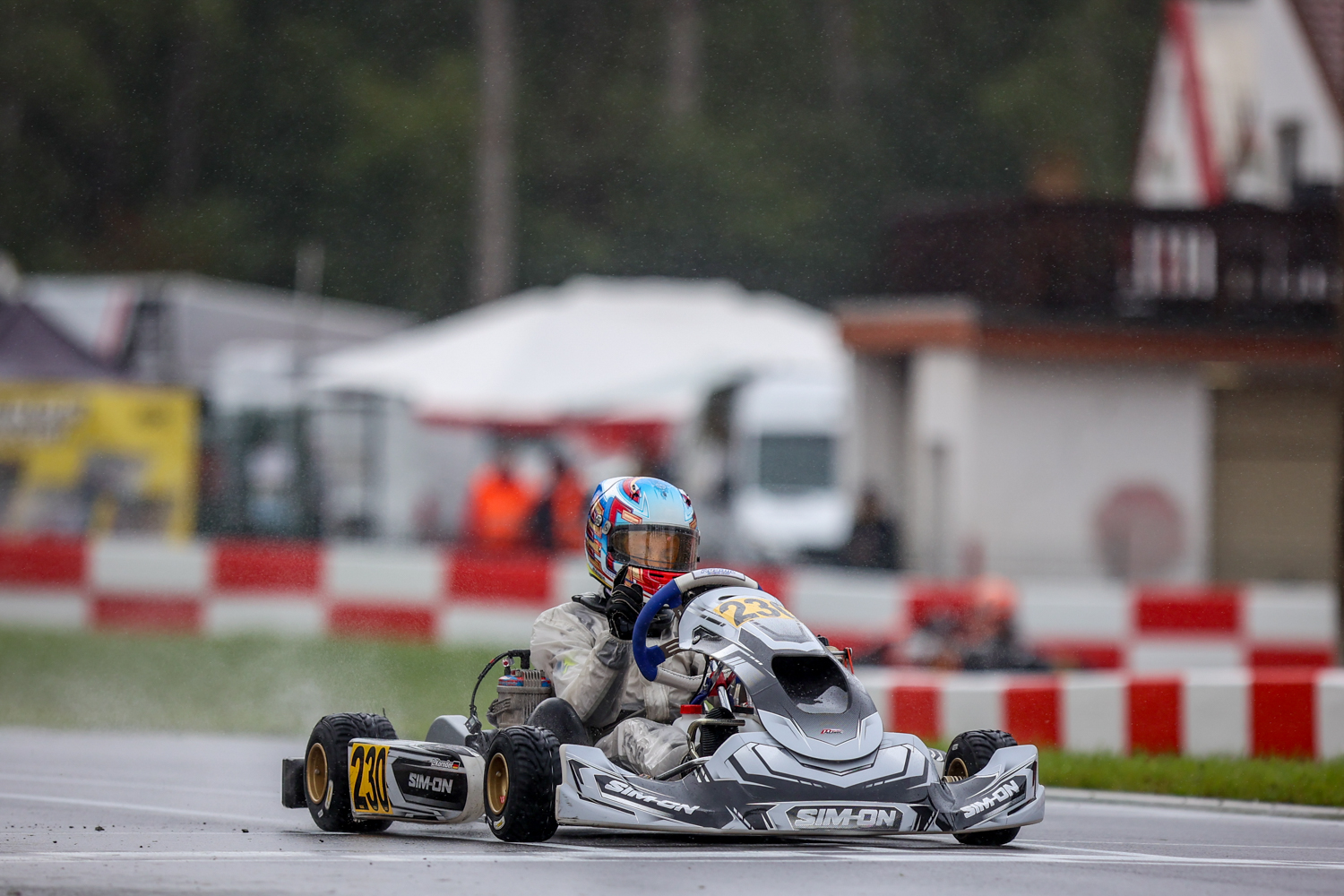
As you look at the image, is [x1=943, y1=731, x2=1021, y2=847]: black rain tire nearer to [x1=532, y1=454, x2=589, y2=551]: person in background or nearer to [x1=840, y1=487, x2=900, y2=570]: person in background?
[x1=840, y1=487, x2=900, y2=570]: person in background

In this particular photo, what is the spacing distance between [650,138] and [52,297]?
2632 cm

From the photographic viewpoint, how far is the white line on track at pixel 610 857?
255 inches

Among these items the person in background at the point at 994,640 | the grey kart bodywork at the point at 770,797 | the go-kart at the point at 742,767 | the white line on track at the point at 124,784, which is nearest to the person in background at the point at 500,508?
the person in background at the point at 994,640

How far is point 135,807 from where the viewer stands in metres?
8.30

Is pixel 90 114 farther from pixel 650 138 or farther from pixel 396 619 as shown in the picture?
pixel 396 619

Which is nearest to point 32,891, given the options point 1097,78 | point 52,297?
point 52,297

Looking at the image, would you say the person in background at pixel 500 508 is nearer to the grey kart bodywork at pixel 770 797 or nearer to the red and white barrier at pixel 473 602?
the red and white barrier at pixel 473 602

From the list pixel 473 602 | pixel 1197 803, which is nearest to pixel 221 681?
pixel 473 602

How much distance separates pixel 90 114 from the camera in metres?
50.1

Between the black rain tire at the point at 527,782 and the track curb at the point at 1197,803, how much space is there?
11.0 feet

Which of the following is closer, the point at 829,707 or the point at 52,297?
the point at 829,707

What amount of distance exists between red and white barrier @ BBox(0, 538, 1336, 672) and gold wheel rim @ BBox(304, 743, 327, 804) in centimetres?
691

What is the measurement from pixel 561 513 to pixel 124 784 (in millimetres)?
11065

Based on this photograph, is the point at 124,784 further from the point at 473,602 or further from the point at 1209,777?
the point at 473,602
